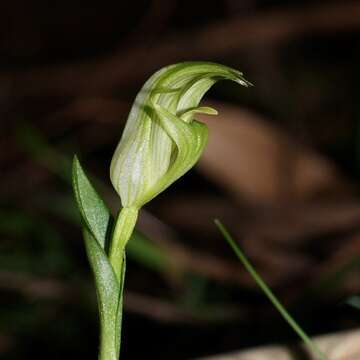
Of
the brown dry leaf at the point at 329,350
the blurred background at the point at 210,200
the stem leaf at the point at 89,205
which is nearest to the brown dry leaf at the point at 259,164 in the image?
the blurred background at the point at 210,200

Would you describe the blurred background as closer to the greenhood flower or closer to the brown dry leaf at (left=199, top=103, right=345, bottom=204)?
the brown dry leaf at (left=199, top=103, right=345, bottom=204)

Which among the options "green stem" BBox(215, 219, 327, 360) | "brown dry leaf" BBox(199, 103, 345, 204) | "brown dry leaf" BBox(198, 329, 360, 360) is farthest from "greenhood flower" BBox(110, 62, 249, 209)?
"brown dry leaf" BBox(199, 103, 345, 204)

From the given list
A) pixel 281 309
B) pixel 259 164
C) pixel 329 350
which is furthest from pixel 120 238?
pixel 259 164

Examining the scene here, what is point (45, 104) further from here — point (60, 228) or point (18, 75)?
point (60, 228)

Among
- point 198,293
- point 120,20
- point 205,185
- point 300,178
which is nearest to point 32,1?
point 120,20

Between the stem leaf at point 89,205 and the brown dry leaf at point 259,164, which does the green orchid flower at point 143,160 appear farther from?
the brown dry leaf at point 259,164
